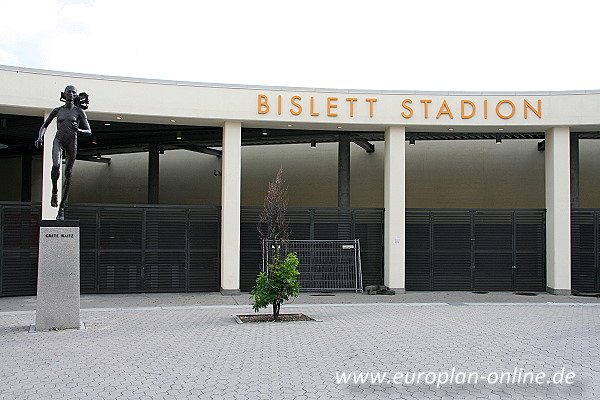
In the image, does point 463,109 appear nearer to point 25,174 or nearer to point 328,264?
point 328,264

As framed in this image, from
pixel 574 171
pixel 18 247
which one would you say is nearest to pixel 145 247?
pixel 18 247

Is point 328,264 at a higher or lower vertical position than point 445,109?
lower

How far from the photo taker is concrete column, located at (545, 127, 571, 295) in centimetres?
1802

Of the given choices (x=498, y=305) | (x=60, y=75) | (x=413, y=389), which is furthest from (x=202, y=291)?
(x=413, y=389)

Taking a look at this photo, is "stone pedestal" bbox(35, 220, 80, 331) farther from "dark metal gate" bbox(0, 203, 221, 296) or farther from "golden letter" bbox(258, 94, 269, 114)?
"golden letter" bbox(258, 94, 269, 114)

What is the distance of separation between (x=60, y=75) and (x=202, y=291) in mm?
7707

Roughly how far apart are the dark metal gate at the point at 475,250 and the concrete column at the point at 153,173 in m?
12.0

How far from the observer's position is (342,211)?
19172 millimetres

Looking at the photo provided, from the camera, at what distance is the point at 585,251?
18.7 m

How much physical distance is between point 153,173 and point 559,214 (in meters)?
16.6

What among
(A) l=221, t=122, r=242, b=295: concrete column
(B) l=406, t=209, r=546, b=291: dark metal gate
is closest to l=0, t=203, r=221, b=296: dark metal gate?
(A) l=221, t=122, r=242, b=295: concrete column

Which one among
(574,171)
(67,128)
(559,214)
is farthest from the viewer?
(574,171)

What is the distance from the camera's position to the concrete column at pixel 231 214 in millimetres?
17609

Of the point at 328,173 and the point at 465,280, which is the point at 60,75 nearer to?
the point at 328,173
